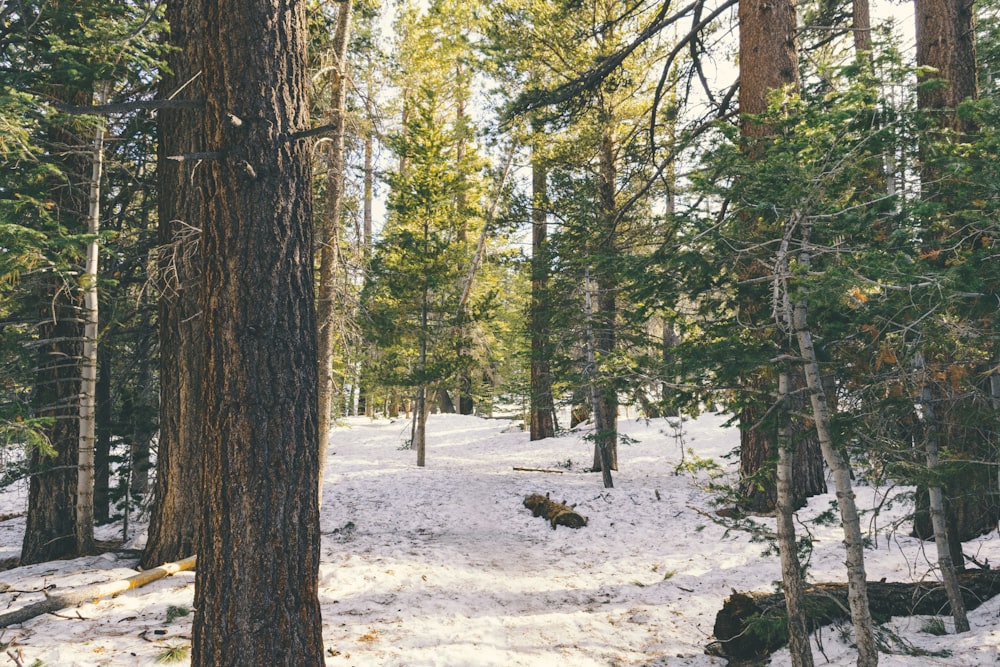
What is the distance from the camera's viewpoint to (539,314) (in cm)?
1352

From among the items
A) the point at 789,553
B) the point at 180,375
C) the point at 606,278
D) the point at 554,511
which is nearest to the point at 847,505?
the point at 789,553

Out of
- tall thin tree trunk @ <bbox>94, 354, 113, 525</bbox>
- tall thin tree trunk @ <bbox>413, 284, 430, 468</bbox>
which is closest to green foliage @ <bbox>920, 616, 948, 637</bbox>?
tall thin tree trunk @ <bbox>413, 284, 430, 468</bbox>

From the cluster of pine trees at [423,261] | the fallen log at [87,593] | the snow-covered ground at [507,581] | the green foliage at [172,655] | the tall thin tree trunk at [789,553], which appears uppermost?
the cluster of pine trees at [423,261]

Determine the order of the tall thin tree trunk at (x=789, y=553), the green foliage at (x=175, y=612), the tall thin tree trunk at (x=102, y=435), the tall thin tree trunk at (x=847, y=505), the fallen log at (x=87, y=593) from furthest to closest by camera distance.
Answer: the tall thin tree trunk at (x=102, y=435) < the green foliage at (x=175, y=612) < the fallen log at (x=87, y=593) < the tall thin tree trunk at (x=789, y=553) < the tall thin tree trunk at (x=847, y=505)

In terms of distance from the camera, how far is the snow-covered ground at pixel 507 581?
464 cm

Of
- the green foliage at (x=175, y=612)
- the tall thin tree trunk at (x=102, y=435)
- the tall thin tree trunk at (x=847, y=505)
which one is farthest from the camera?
the tall thin tree trunk at (x=102, y=435)

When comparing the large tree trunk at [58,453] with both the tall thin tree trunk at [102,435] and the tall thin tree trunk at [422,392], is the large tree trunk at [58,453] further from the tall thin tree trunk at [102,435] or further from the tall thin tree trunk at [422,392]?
the tall thin tree trunk at [422,392]

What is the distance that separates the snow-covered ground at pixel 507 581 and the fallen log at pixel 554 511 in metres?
0.19

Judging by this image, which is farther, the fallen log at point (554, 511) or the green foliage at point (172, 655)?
the fallen log at point (554, 511)

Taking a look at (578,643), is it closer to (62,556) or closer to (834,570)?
(834,570)

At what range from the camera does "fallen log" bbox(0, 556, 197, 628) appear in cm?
478

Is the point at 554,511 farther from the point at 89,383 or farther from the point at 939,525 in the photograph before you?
the point at 89,383

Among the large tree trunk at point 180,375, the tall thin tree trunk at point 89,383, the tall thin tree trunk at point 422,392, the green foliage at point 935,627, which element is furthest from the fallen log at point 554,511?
the tall thin tree trunk at point 89,383

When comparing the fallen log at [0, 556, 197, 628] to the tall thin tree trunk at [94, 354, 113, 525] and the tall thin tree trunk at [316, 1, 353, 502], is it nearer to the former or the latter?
the tall thin tree trunk at [316, 1, 353, 502]
